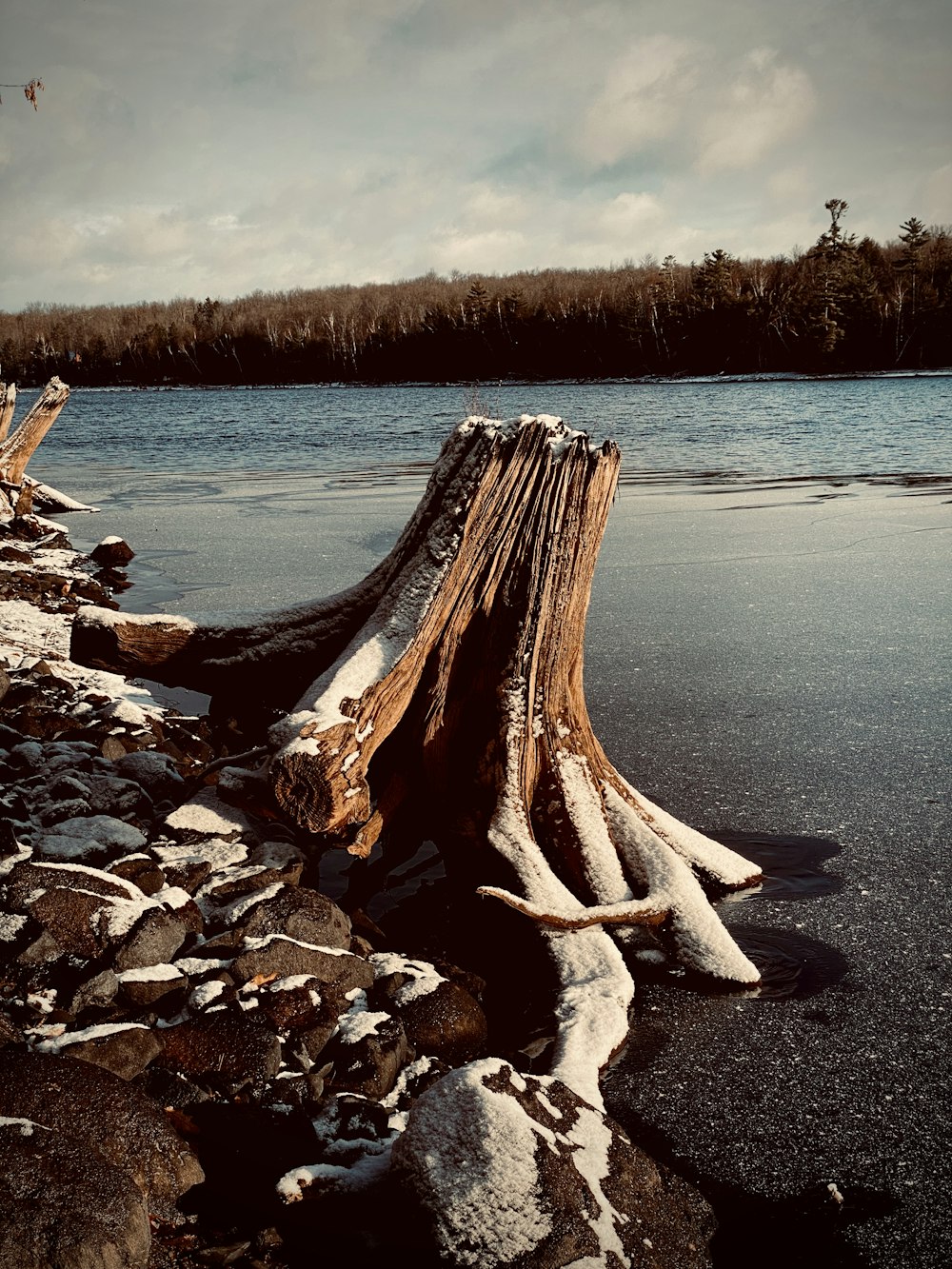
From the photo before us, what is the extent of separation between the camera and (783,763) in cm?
343

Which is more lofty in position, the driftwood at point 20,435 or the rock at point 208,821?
the driftwood at point 20,435

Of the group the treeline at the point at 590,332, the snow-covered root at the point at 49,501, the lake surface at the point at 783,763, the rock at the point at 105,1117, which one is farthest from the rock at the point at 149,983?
the treeline at the point at 590,332

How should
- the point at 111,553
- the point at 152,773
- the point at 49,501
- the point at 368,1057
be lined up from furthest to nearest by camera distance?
the point at 49,501, the point at 111,553, the point at 152,773, the point at 368,1057

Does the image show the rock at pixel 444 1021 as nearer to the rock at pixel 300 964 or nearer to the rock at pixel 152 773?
the rock at pixel 300 964

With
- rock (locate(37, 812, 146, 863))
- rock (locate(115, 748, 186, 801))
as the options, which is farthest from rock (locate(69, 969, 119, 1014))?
rock (locate(115, 748, 186, 801))

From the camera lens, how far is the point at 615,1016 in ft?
6.93

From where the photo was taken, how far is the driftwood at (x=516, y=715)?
7.80 ft

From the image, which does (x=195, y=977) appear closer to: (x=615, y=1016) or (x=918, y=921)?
(x=615, y=1016)

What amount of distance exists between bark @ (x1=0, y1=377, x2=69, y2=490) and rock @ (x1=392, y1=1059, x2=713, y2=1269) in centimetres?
864

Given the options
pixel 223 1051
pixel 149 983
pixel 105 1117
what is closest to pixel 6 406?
pixel 149 983

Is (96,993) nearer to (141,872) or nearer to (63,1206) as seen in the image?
(141,872)

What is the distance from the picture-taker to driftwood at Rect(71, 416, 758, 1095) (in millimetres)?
2377

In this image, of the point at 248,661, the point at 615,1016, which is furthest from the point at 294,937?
the point at 248,661

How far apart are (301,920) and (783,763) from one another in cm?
196
